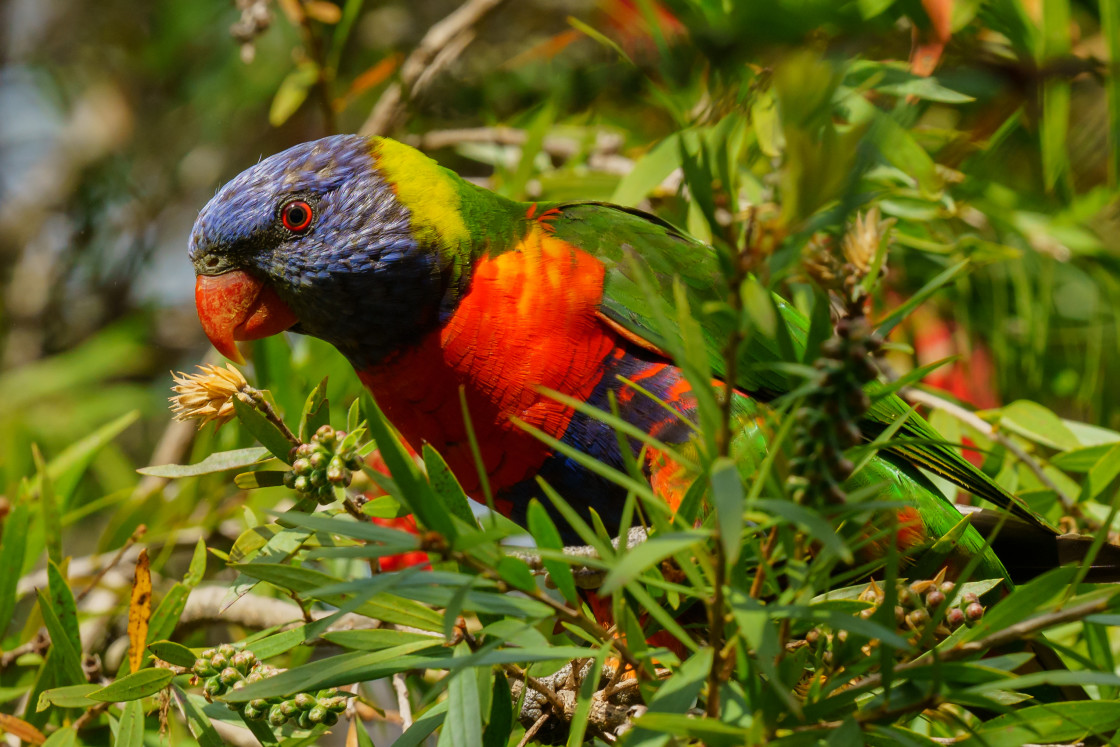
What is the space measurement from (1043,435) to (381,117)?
1.64 metres

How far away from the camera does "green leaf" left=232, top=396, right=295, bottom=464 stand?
1048 millimetres

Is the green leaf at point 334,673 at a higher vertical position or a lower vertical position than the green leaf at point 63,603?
higher

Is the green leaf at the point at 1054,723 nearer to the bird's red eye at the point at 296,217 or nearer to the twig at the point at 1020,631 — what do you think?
the twig at the point at 1020,631

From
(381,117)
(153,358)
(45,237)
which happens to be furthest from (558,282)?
(45,237)

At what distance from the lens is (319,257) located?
1546 millimetres

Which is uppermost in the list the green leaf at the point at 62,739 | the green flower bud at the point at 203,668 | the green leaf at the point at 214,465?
the green leaf at the point at 214,465

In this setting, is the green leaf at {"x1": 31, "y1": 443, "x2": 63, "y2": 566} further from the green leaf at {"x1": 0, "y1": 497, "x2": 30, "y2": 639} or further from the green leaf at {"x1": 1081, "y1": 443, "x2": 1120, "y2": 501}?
the green leaf at {"x1": 1081, "y1": 443, "x2": 1120, "y2": 501}

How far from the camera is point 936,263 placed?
7.15ft

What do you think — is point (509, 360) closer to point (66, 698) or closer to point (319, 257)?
point (319, 257)

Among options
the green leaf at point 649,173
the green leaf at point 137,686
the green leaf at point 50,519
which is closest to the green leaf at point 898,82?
the green leaf at point 649,173

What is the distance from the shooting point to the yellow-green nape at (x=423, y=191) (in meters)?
1.54

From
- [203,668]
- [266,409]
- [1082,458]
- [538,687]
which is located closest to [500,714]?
[538,687]

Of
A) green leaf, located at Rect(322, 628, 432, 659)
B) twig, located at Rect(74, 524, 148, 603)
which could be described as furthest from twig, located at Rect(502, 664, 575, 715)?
twig, located at Rect(74, 524, 148, 603)

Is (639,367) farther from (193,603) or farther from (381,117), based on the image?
(381,117)
